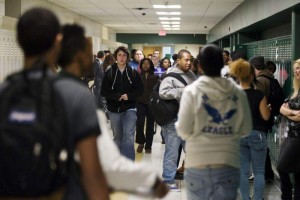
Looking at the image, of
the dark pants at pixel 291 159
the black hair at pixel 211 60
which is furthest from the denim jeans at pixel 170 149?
the black hair at pixel 211 60

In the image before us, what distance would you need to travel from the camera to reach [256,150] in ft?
13.0

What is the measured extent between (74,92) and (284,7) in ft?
17.4

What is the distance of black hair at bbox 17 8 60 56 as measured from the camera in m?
1.57

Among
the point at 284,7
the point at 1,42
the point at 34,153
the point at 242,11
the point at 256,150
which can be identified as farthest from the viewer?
the point at 242,11

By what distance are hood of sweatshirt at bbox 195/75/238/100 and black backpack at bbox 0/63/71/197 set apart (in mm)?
1277

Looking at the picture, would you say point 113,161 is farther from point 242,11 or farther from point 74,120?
point 242,11

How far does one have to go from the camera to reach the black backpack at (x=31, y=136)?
149 centimetres

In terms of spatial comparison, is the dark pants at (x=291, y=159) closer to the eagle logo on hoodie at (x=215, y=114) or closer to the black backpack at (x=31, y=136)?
the eagle logo on hoodie at (x=215, y=114)

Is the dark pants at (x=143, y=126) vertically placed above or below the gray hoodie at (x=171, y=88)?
below

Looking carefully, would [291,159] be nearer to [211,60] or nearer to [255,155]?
[255,155]

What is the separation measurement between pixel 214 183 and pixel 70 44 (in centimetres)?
128

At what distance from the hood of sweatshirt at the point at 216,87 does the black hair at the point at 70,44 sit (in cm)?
109

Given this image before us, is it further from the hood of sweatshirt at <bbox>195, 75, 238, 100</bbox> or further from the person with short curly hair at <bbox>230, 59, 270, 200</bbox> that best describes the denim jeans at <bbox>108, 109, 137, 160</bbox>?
the hood of sweatshirt at <bbox>195, 75, 238, 100</bbox>

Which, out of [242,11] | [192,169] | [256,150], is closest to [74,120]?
[192,169]
